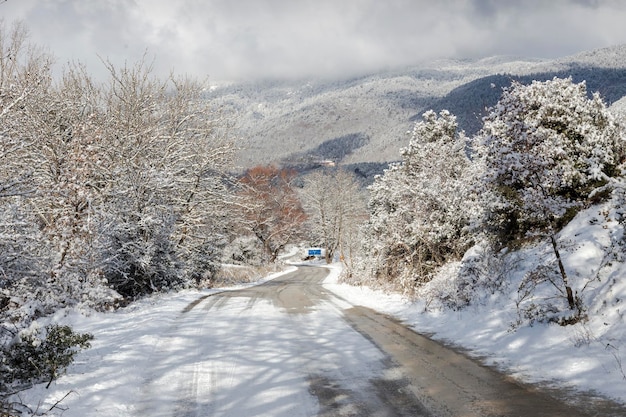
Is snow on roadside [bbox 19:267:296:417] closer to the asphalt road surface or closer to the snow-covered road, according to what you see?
the snow-covered road

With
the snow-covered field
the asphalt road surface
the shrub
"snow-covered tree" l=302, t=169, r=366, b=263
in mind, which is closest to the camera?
the asphalt road surface

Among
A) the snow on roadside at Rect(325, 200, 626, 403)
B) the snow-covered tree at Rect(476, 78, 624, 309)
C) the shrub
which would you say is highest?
the snow-covered tree at Rect(476, 78, 624, 309)

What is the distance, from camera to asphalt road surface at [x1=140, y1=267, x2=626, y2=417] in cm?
521

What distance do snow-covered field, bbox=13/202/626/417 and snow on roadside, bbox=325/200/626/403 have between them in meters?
0.02

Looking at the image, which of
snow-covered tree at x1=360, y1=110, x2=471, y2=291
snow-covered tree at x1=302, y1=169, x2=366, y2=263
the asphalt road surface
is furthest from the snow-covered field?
snow-covered tree at x1=302, y1=169, x2=366, y2=263

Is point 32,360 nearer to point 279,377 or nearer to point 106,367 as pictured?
point 106,367

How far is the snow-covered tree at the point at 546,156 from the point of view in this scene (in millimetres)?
8422

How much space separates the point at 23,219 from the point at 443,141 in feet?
55.4

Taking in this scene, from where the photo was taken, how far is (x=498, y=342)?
827 centimetres

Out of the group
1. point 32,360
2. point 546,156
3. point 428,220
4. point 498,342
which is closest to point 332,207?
point 428,220

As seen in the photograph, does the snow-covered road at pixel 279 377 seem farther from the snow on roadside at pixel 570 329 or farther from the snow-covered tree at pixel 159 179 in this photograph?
the snow-covered tree at pixel 159 179

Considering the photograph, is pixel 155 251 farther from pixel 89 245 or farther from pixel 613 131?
pixel 613 131

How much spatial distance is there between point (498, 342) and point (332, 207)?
178 ft

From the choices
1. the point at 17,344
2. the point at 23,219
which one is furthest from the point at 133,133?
the point at 17,344
